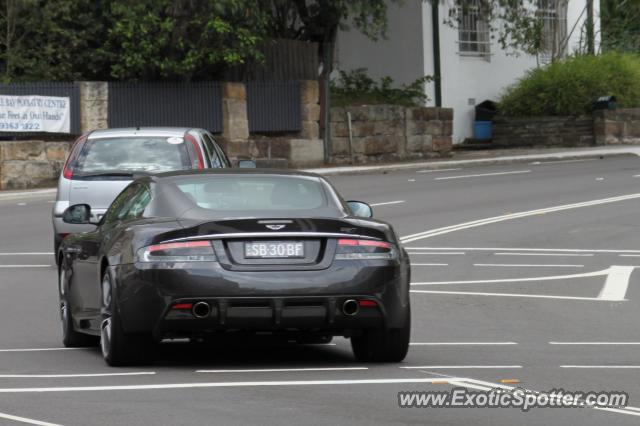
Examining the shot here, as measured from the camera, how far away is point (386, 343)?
9.97 metres

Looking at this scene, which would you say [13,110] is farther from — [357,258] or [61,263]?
[357,258]

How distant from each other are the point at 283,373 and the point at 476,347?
7.17ft

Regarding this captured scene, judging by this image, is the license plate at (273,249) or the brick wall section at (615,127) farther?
the brick wall section at (615,127)

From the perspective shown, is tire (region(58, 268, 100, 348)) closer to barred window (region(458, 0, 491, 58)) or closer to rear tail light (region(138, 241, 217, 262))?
rear tail light (region(138, 241, 217, 262))

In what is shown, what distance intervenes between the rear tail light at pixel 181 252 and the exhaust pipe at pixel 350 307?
0.88 m

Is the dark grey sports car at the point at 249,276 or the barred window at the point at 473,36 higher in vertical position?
the barred window at the point at 473,36

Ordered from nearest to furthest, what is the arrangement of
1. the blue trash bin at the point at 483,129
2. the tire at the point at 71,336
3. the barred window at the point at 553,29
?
the tire at the point at 71,336 → the blue trash bin at the point at 483,129 → the barred window at the point at 553,29

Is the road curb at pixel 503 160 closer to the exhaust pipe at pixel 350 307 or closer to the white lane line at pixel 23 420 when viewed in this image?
the exhaust pipe at pixel 350 307

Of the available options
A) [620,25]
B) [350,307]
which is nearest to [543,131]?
[620,25]

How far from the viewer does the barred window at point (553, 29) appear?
4947 cm

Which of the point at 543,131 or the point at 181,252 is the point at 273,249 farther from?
the point at 543,131

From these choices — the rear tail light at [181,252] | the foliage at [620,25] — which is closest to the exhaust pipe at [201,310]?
the rear tail light at [181,252]

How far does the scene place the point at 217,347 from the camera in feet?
36.8

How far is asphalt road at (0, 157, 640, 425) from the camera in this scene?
7816mm
